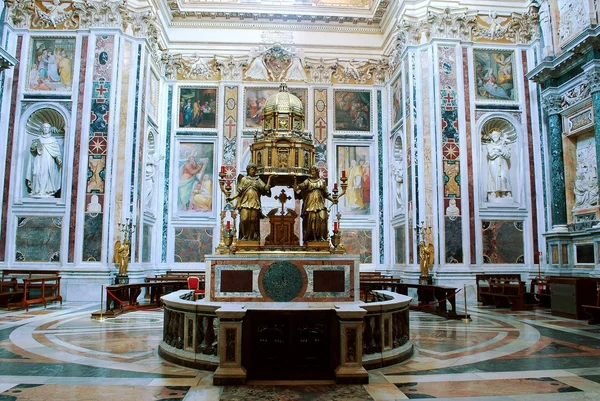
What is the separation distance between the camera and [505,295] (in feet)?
46.7

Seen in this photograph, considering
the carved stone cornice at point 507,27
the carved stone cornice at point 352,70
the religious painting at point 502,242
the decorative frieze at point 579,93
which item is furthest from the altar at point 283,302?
the carved stone cornice at point 352,70

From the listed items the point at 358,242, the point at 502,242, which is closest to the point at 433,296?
the point at 502,242

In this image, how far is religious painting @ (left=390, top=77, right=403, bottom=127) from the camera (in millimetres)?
20469

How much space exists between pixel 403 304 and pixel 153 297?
9.96m

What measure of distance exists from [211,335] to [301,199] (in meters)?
4.45

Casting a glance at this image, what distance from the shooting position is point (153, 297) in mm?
15133

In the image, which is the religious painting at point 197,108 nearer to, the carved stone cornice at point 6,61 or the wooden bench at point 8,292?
the carved stone cornice at point 6,61

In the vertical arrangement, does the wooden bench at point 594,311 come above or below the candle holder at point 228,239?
below

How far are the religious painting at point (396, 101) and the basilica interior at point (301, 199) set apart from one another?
0.16 metres

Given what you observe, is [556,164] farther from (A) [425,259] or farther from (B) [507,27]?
(B) [507,27]

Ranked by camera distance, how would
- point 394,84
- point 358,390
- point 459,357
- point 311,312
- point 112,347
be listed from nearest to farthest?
1. point 358,390
2. point 311,312
3. point 459,357
4. point 112,347
5. point 394,84

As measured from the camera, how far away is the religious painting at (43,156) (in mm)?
17406

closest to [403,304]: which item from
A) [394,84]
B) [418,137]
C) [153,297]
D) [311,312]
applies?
[311,312]

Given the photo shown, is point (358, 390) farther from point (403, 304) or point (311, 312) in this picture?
point (403, 304)
